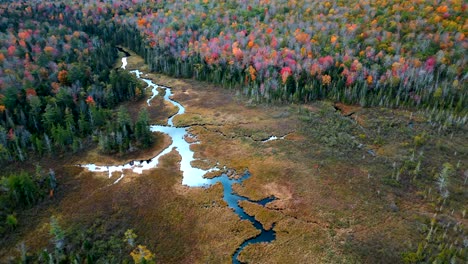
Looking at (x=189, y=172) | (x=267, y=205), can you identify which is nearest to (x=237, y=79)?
(x=189, y=172)

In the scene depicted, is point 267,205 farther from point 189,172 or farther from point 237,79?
point 237,79

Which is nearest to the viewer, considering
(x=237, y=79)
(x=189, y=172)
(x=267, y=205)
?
(x=267, y=205)

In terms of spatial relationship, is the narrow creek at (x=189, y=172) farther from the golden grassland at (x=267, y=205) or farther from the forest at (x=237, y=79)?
the forest at (x=237, y=79)

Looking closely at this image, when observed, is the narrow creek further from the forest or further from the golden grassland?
the forest

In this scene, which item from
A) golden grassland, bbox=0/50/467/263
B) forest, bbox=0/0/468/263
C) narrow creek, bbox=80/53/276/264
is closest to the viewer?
golden grassland, bbox=0/50/467/263

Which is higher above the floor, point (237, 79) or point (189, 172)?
point (237, 79)

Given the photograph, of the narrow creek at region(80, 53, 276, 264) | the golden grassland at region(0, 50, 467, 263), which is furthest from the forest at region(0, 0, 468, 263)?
the narrow creek at region(80, 53, 276, 264)

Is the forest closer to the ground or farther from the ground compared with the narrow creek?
farther from the ground

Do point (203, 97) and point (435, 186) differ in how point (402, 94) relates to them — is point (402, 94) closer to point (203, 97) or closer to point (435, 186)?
point (435, 186)
